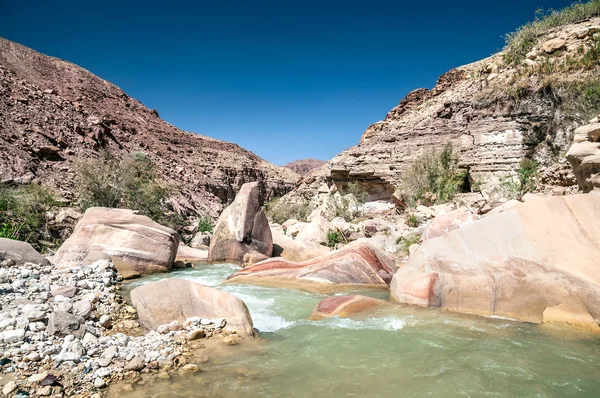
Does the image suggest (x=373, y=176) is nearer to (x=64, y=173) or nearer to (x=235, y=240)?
(x=235, y=240)

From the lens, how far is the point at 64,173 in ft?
74.6

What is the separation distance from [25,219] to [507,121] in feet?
75.0

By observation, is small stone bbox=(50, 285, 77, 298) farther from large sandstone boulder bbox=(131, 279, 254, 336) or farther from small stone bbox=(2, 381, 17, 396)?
small stone bbox=(2, 381, 17, 396)

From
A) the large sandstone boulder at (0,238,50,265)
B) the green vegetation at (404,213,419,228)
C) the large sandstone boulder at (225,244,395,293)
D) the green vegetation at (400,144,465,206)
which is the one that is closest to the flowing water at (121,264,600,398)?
the large sandstone boulder at (225,244,395,293)

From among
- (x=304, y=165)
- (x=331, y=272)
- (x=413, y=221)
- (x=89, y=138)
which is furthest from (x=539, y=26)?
(x=304, y=165)

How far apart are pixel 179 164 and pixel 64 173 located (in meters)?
19.6

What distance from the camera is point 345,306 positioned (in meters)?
6.25

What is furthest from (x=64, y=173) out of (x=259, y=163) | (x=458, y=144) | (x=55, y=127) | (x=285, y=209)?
(x=259, y=163)

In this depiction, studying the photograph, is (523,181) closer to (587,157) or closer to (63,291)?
(587,157)

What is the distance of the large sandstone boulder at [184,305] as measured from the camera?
518 cm

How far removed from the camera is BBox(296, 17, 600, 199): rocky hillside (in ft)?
56.8

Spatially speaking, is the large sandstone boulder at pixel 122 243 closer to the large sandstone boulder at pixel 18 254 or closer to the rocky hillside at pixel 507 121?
the large sandstone boulder at pixel 18 254

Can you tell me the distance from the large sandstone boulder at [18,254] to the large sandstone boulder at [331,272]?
4613 millimetres

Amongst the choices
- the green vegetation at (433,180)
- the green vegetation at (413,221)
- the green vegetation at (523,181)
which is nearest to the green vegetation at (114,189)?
the green vegetation at (413,221)
